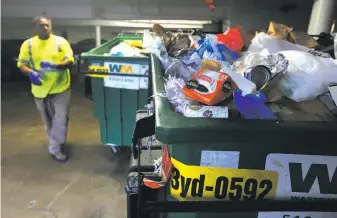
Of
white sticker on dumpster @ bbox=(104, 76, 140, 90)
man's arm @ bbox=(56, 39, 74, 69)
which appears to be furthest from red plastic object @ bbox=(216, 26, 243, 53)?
man's arm @ bbox=(56, 39, 74, 69)

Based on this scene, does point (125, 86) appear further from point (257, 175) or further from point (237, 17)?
point (237, 17)

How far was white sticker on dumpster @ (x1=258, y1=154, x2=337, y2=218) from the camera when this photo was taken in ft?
2.69

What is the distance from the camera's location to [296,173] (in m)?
0.83

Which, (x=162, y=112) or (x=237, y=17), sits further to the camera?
(x=237, y=17)

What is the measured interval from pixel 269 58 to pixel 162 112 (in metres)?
0.40

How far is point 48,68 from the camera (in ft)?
10.00

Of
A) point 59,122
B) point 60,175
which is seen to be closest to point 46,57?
point 59,122

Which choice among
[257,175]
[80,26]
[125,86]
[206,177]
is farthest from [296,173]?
[80,26]

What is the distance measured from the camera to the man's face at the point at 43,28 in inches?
118

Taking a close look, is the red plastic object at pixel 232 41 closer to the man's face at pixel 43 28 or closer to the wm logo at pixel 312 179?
the wm logo at pixel 312 179

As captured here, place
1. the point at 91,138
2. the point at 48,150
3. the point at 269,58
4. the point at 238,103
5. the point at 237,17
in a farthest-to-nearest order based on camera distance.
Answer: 1. the point at 237,17
2. the point at 91,138
3. the point at 48,150
4. the point at 269,58
5. the point at 238,103

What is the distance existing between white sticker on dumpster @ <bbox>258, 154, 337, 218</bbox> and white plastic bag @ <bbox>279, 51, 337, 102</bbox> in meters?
0.22

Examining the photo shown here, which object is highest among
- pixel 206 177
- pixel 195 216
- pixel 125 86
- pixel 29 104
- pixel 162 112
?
pixel 162 112

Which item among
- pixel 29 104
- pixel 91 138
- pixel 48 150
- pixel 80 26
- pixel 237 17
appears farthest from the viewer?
pixel 80 26
